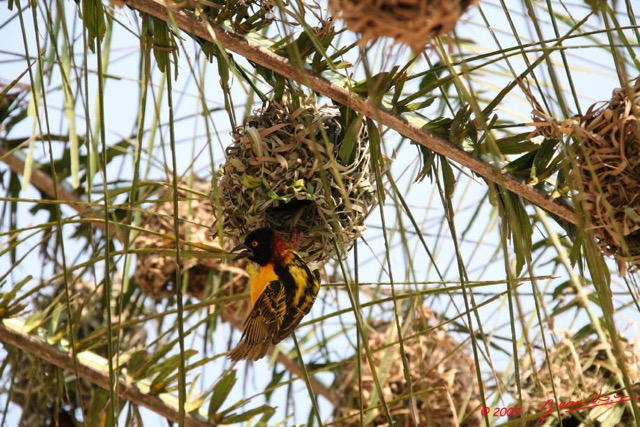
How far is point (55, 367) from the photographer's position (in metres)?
2.66

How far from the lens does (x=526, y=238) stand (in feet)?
6.25

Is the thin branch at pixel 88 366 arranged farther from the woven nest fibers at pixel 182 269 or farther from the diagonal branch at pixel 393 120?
the diagonal branch at pixel 393 120

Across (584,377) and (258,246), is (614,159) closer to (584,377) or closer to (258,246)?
(258,246)

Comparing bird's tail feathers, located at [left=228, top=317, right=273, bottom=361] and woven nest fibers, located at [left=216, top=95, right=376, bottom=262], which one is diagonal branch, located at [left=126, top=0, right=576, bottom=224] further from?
bird's tail feathers, located at [left=228, top=317, right=273, bottom=361]

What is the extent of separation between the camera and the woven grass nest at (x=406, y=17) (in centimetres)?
90

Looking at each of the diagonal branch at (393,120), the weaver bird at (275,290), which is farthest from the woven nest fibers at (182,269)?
the diagonal branch at (393,120)

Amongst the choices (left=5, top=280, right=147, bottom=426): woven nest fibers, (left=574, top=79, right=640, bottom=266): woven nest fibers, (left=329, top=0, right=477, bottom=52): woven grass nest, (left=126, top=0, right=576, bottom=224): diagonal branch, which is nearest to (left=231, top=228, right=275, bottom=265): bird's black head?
(left=5, top=280, right=147, bottom=426): woven nest fibers

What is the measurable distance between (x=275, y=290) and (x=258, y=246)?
0.52ft

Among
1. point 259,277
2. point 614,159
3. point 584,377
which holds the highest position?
point 259,277

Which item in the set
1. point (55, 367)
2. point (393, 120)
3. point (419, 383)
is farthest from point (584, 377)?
point (55, 367)

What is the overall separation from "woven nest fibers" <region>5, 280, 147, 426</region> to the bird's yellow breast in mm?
421

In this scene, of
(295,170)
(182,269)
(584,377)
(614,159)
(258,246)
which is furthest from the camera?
(182,269)

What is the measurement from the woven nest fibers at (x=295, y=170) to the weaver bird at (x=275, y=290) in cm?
6

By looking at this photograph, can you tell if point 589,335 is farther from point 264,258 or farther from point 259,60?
point 259,60
